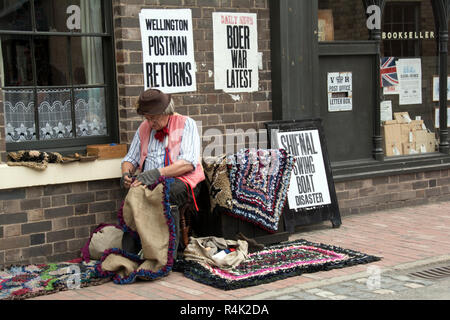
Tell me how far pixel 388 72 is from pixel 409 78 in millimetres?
415

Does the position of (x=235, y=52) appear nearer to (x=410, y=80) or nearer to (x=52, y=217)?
(x=52, y=217)

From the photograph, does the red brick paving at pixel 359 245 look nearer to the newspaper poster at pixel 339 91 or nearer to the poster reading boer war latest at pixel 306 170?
the poster reading boer war latest at pixel 306 170

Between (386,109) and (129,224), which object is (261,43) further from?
(129,224)

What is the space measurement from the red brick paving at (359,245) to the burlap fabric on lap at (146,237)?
0.11 metres

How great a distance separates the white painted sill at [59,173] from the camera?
251 inches

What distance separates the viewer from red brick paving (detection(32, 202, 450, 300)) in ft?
18.3

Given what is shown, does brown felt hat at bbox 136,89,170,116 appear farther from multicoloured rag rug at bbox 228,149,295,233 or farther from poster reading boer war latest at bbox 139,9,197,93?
multicoloured rag rug at bbox 228,149,295,233

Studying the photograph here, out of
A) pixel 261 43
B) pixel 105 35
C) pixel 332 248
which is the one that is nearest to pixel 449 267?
pixel 332 248

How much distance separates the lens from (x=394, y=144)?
9.39 metres

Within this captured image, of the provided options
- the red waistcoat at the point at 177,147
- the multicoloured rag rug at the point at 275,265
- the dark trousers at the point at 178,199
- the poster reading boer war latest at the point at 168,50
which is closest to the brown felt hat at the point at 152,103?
the red waistcoat at the point at 177,147

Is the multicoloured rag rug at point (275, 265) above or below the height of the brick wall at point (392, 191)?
below

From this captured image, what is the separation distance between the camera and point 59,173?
6633 mm

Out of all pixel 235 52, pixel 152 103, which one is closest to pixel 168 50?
pixel 235 52
